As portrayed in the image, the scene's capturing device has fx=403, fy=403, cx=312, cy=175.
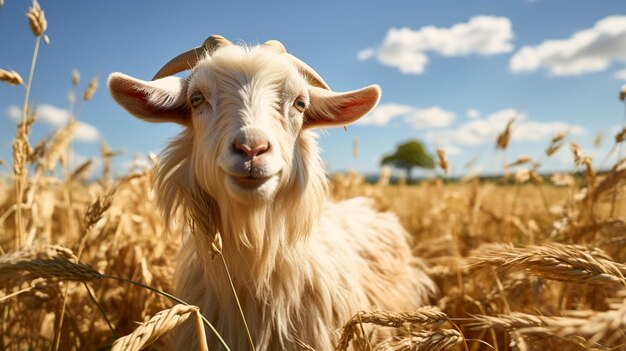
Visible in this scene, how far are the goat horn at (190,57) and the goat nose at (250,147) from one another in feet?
3.42

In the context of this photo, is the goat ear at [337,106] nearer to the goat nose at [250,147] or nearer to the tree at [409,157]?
the goat nose at [250,147]

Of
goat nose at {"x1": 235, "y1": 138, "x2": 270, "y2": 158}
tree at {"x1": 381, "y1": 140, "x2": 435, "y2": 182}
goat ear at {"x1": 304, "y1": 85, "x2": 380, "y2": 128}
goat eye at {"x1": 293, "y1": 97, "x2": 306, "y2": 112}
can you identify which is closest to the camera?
goat nose at {"x1": 235, "y1": 138, "x2": 270, "y2": 158}

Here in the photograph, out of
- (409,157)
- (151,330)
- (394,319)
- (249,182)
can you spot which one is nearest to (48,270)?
(151,330)

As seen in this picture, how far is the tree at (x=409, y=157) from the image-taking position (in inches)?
3561

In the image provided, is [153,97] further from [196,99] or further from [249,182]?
[249,182]

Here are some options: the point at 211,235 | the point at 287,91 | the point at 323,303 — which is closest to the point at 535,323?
the point at 211,235

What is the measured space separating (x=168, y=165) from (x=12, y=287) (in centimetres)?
134

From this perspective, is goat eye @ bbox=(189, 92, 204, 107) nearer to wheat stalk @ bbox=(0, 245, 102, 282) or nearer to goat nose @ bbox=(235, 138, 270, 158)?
goat nose @ bbox=(235, 138, 270, 158)

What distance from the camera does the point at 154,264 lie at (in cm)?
348

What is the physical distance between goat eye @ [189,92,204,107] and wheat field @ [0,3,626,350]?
1.87 feet

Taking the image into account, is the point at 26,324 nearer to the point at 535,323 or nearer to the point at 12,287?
the point at 12,287

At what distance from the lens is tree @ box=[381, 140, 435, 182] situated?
297ft

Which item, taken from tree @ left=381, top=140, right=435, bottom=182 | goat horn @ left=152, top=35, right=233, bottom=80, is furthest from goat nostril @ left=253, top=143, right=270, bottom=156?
tree @ left=381, top=140, right=435, bottom=182

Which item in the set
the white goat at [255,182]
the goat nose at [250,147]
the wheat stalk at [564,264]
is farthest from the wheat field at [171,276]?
the goat nose at [250,147]
